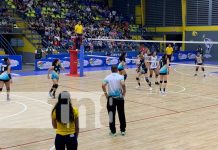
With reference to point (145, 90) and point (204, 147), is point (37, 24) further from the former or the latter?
point (204, 147)

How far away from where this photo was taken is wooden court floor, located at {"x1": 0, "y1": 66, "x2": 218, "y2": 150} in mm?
9000

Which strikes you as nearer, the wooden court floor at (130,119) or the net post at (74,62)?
the wooden court floor at (130,119)

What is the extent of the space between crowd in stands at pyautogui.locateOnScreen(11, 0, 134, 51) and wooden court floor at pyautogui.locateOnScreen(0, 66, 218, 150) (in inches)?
492

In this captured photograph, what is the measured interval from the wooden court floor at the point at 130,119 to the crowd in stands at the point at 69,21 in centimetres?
1251

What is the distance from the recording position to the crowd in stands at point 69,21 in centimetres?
3100

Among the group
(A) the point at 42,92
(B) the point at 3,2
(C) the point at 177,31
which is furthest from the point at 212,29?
(A) the point at 42,92

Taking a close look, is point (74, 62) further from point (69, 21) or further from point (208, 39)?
point (208, 39)

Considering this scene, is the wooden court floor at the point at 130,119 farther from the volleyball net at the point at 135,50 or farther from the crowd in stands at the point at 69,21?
the crowd in stands at the point at 69,21

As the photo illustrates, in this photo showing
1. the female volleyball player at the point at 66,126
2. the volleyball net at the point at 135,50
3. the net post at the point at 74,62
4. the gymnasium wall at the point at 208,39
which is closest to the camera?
the female volleyball player at the point at 66,126

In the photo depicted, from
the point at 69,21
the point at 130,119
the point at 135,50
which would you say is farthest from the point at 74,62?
the point at 135,50

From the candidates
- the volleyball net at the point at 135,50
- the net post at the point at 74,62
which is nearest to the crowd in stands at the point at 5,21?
the volleyball net at the point at 135,50

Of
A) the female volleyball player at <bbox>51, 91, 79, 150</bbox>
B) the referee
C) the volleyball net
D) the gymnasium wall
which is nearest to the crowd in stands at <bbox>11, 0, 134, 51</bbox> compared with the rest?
the volleyball net

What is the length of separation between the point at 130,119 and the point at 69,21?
77.2 ft

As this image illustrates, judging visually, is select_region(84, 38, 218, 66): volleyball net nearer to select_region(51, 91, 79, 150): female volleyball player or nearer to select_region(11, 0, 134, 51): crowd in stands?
select_region(11, 0, 134, 51): crowd in stands
